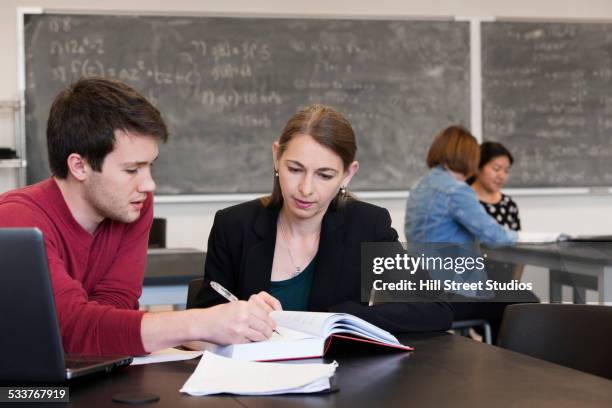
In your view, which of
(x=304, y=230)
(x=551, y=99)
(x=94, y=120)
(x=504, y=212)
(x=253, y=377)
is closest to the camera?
(x=253, y=377)

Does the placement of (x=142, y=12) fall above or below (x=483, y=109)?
above

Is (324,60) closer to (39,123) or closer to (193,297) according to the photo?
(39,123)

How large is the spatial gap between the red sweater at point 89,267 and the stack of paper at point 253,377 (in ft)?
0.61

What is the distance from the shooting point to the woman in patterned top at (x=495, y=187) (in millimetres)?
4527

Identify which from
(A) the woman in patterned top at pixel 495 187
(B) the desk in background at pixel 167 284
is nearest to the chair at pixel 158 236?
(B) the desk in background at pixel 167 284

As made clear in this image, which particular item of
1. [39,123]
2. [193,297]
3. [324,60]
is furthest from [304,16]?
[193,297]

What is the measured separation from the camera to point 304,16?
16.9 ft

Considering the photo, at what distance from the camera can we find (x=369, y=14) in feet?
17.3

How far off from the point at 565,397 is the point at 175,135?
13.2 ft

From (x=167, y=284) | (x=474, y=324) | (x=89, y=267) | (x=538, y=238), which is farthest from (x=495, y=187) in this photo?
(x=89, y=267)

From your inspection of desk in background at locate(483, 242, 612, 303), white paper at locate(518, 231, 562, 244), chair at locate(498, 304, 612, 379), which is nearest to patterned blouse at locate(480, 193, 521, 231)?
white paper at locate(518, 231, 562, 244)

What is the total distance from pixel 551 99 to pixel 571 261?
2.28 meters

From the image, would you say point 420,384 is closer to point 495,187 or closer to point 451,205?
point 451,205

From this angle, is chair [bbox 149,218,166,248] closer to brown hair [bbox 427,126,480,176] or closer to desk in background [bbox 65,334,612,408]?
brown hair [bbox 427,126,480,176]
